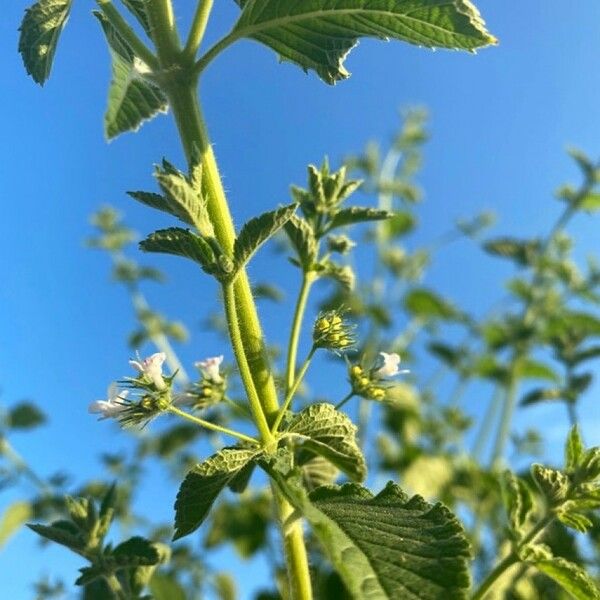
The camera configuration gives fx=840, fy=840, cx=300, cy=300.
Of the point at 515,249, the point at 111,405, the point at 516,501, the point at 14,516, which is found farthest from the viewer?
the point at 515,249

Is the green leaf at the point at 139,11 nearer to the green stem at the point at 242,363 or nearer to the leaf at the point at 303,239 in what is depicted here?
the leaf at the point at 303,239

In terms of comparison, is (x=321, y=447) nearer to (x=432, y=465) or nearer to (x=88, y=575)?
(x=88, y=575)

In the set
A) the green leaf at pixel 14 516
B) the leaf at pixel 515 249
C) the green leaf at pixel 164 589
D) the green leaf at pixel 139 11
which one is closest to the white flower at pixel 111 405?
the green leaf at pixel 164 589

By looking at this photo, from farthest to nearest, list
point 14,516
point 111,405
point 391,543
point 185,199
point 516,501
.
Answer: point 14,516 → point 516,501 → point 111,405 → point 185,199 → point 391,543

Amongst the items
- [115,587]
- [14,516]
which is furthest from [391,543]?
[14,516]

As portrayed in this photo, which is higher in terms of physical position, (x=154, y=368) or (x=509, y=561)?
(x=154, y=368)

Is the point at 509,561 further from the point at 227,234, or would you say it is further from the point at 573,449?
the point at 227,234

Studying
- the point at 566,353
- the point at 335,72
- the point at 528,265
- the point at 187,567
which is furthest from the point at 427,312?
the point at 335,72
